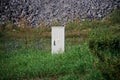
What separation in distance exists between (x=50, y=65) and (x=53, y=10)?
27.3 feet

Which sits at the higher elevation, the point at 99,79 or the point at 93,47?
the point at 93,47

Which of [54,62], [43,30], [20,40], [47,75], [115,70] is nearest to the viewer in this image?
[115,70]

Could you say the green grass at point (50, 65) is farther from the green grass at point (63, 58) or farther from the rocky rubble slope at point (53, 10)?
the rocky rubble slope at point (53, 10)

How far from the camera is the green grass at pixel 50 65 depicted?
7771mm

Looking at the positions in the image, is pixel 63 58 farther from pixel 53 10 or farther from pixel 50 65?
pixel 53 10

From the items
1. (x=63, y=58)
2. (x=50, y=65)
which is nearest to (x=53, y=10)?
(x=63, y=58)

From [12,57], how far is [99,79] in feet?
10.8

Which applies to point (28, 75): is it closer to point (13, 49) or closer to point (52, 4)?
point (13, 49)

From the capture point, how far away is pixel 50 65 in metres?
8.42

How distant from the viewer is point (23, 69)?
8.34 metres

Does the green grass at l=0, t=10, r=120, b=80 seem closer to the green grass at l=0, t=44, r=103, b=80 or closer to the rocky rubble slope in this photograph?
the green grass at l=0, t=44, r=103, b=80

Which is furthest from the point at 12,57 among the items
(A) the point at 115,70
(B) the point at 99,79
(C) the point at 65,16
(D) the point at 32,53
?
(C) the point at 65,16

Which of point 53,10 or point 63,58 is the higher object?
point 53,10

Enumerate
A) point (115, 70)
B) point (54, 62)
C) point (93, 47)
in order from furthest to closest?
point (54, 62) < point (93, 47) < point (115, 70)
